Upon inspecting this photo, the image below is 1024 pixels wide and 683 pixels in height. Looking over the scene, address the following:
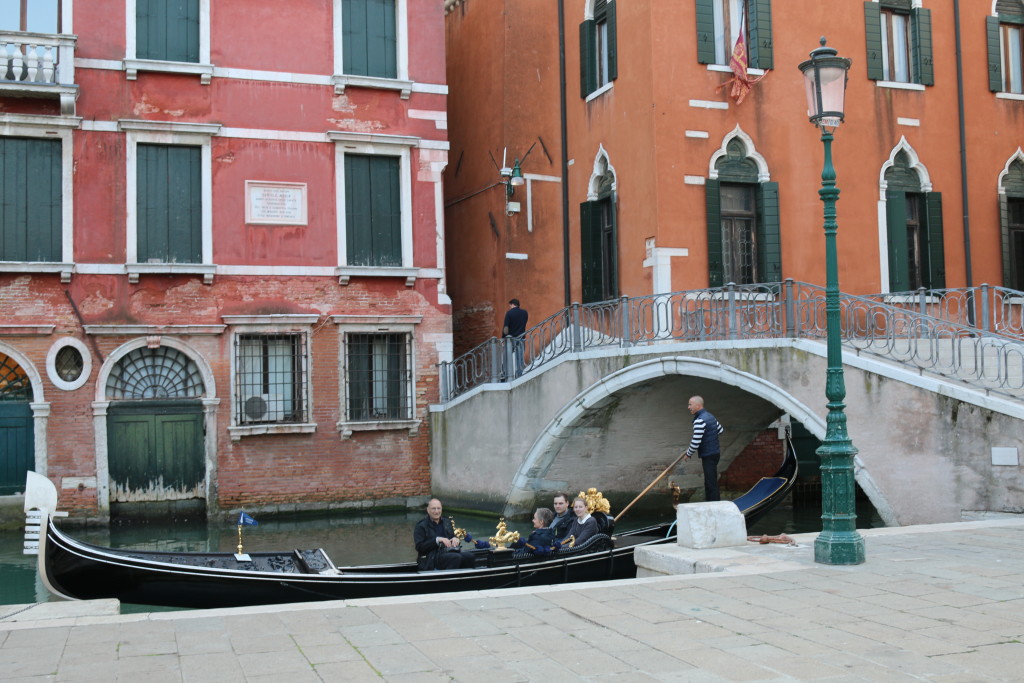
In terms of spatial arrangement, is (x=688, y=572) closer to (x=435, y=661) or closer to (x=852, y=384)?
(x=435, y=661)

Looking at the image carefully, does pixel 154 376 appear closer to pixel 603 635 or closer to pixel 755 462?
pixel 755 462

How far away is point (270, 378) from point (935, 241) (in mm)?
9349

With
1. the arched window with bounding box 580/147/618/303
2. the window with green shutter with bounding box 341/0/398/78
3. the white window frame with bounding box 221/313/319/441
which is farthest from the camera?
the window with green shutter with bounding box 341/0/398/78

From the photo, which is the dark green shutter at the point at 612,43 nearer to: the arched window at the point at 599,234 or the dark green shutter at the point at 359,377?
the arched window at the point at 599,234

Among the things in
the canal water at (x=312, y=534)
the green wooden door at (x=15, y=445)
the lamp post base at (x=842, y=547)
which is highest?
the green wooden door at (x=15, y=445)

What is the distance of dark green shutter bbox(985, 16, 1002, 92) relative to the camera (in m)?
15.1

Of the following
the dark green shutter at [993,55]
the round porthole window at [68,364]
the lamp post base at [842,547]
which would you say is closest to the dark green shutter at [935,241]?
the dark green shutter at [993,55]

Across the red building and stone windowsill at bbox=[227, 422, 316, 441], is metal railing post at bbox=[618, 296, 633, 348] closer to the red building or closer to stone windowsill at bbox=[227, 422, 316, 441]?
the red building

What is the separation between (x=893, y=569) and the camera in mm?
6695

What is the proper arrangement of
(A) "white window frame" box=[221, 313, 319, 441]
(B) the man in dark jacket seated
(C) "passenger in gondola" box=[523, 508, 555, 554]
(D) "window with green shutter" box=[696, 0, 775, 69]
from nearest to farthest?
1. (B) the man in dark jacket seated
2. (C) "passenger in gondola" box=[523, 508, 555, 554]
3. (D) "window with green shutter" box=[696, 0, 775, 69]
4. (A) "white window frame" box=[221, 313, 319, 441]

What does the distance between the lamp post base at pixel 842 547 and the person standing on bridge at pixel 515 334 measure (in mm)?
8036

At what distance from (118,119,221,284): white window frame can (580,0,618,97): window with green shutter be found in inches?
205

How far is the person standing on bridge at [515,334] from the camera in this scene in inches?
578

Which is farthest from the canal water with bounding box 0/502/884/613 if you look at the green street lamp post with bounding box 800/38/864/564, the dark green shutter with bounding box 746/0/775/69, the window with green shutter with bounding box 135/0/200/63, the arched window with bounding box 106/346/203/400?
the window with green shutter with bounding box 135/0/200/63
